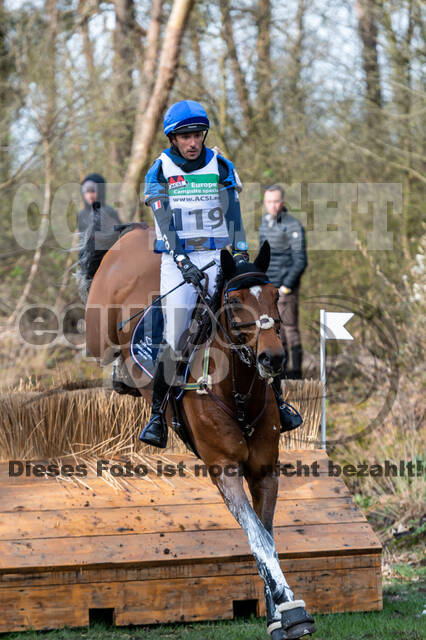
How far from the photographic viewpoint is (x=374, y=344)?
31.8ft

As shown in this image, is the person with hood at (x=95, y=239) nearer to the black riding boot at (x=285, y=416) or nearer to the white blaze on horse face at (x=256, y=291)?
the black riding boot at (x=285, y=416)

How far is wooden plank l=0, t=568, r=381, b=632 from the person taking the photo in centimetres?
495

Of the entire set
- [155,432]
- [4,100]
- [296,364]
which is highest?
[4,100]

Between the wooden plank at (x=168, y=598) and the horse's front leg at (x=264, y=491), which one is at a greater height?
the horse's front leg at (x=264, y=491)

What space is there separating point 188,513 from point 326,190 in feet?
28.3

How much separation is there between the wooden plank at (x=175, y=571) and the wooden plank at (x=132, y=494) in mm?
456

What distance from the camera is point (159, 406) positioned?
15.7ft

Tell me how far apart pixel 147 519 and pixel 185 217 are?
81.1 inches

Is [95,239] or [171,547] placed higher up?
[95,239]

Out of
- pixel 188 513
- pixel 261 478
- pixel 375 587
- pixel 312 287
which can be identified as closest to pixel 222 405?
pixel 261 478

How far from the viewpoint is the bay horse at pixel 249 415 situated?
153 inches

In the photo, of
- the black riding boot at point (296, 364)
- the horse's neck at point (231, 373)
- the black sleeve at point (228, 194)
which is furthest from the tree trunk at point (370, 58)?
the horse's neck at point (231, 373)

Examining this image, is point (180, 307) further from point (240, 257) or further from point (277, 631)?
point (277, 631)

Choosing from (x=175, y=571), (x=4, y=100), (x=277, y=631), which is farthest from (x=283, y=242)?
(x=4, y=100)
